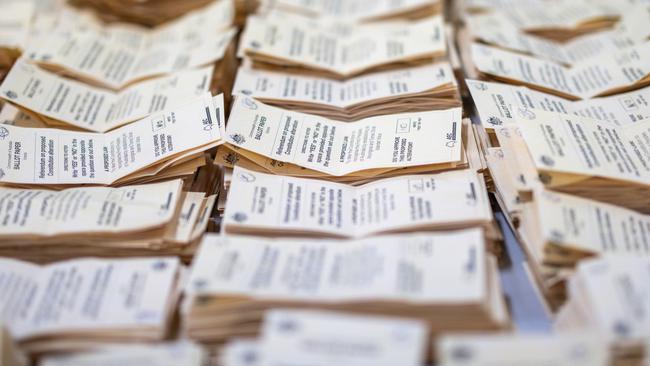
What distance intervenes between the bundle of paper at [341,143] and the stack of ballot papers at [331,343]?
448 millimetres

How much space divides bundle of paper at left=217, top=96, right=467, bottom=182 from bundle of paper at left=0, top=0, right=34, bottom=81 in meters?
0.72

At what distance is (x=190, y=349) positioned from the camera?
102 cm

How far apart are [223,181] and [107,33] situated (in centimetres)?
78

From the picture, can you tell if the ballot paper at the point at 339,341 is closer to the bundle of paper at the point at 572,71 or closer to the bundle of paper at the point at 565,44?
the bundle of paper at the point at 572,71

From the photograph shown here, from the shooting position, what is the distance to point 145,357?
1.01m

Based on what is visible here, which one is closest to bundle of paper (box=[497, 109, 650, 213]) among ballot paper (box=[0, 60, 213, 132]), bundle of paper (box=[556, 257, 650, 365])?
bundle of paper (box=[556, 257, 650, 365])

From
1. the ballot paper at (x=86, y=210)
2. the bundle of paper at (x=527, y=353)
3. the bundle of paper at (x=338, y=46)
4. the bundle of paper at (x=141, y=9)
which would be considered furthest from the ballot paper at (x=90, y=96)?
the bundle of paper at (x=527, y=353)

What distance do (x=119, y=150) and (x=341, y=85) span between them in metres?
0.55

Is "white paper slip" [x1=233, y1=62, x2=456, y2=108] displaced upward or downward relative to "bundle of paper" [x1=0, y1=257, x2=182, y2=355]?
upward

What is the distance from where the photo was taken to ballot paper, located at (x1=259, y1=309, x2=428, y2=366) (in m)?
0.98

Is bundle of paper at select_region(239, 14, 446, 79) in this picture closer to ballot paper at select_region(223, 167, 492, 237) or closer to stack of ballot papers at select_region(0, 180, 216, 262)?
ballot paper at select_region(223, 167, 492, 237)

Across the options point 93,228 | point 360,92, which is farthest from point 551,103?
point 93,228

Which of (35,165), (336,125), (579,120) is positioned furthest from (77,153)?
(579,120)

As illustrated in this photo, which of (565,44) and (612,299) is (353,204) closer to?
(612,299)
